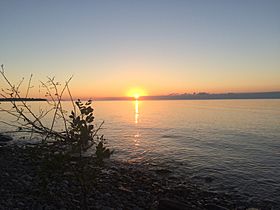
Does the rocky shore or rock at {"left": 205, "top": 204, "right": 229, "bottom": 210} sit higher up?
the rocky shore

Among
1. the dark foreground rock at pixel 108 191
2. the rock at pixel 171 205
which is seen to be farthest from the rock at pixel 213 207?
the rock at pixel 171 205

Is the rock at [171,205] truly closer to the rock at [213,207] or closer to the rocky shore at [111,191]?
the rocky shore at [111,191]

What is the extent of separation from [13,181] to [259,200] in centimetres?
1439


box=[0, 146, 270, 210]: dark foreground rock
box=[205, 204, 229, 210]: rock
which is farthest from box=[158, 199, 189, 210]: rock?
box=[205, 204, 229, 210]: rock

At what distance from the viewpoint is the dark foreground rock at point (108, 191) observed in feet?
39.1

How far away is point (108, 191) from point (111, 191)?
0.20m

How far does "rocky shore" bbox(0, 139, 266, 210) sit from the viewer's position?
11984 millimetres

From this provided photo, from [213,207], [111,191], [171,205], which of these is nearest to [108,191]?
[111,191]

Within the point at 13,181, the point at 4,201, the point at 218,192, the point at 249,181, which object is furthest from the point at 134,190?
the point at 249,181

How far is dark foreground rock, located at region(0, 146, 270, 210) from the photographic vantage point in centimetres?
1192

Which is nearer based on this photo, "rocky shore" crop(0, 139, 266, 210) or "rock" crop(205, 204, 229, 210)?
"rocky shore" crop(0, 139, 266, 210)

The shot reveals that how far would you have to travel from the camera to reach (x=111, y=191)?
16156mm

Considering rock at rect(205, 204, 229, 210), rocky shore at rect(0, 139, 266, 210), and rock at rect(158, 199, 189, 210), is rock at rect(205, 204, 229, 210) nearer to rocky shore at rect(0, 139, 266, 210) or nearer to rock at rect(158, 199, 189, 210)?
rocky shore at rect(0, 139, 266, 210)

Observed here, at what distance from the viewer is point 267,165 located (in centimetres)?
2617
